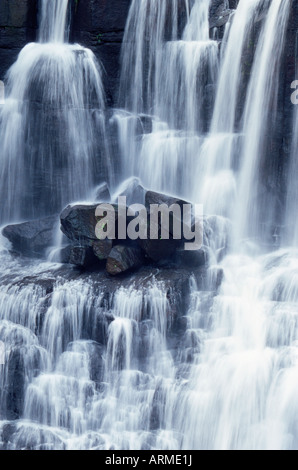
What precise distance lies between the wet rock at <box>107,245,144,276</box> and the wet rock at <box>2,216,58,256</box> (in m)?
2.18

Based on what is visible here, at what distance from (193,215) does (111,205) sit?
1561mm

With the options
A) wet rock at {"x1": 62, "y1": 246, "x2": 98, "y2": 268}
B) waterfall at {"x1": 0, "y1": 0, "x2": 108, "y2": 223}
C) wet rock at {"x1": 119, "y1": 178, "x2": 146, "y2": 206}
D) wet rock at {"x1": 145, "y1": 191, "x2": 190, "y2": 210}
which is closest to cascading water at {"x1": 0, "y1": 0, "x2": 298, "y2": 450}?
waterfall at {"x1": 0, "y1": 0, "x2": 108, "y2": 223}

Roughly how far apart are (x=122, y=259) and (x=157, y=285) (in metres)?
0.79

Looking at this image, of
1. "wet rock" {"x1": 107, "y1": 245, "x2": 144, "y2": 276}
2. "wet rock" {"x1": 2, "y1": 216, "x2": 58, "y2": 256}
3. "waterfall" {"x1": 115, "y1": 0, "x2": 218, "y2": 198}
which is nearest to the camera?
"wet rock" {"x1": 107, "y1": 245, "x2": 144, "y2": 276}

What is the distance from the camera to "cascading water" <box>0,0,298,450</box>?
10570 millimetres

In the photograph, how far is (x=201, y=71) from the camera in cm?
1580

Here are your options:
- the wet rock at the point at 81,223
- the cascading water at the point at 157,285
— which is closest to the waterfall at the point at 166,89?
the cascading water at the point at 157,285

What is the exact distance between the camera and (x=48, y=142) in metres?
15.4

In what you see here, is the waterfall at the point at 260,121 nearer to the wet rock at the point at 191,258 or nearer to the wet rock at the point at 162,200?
the wet rock at the point at 191,258

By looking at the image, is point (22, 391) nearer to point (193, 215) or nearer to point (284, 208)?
point (193, 215)

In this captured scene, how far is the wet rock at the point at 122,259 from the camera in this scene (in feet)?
40.7

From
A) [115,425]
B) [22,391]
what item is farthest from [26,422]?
[115,425]

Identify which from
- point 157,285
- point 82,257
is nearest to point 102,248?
point 82,257

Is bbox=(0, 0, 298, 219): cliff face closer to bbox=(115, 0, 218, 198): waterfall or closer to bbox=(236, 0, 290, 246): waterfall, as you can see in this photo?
bbox=(115, 0, 218, 198): waterfall
